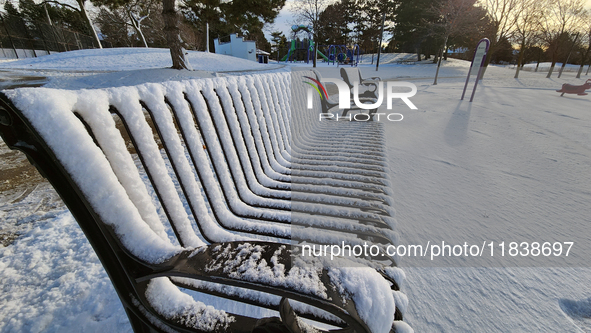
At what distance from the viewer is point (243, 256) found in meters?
0.72

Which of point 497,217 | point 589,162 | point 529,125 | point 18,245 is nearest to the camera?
point 18,245

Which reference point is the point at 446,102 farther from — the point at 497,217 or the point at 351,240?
the point at 351,240

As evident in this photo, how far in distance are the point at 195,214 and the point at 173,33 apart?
10.6 m

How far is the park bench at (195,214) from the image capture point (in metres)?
0.63

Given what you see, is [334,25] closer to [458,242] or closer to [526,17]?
[526,17]

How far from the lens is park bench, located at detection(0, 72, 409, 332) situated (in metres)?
0.63

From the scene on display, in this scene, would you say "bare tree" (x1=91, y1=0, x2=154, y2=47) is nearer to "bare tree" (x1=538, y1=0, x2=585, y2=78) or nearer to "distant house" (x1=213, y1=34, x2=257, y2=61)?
"distant house" (x1=213, y1=34, x2=257, y2=61)

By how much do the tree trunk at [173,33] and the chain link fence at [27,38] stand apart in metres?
17.5

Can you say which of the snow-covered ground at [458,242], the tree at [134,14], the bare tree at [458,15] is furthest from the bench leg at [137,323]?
the tree at [134,14]

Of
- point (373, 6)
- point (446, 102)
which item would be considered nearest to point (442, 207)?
point (446, 102)

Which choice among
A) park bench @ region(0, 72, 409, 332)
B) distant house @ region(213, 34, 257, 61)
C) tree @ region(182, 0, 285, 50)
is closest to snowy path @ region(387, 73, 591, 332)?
park bench @ region(0, 72, 409, 332)

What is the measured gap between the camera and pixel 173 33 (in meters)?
9.29

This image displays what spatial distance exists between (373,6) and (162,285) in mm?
48740

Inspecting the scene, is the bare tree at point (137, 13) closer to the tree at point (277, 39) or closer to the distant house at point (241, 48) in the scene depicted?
the distant house at point (241, 48)
